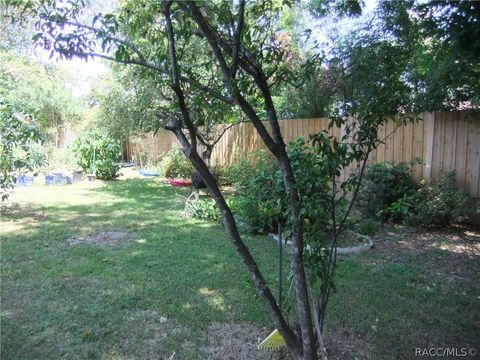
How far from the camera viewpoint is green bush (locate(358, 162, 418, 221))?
624 centimetres

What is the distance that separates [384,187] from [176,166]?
7.46 metres

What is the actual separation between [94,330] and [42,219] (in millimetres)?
4412

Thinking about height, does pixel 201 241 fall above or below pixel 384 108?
below

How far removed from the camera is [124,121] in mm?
12477

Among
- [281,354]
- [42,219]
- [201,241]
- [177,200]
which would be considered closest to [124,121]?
[177,200]

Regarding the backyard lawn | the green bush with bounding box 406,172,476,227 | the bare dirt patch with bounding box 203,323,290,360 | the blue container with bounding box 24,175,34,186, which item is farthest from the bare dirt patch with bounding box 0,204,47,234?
the green bush with bounding box 406,172,476,227

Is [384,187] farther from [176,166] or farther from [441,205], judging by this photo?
[176,166]

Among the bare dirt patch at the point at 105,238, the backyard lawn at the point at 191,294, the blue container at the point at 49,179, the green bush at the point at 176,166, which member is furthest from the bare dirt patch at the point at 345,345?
the blue container at the point at 49,179

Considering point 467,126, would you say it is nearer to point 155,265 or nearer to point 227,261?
point 227,261

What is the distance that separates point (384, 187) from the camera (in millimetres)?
6297

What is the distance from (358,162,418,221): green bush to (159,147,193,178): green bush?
610 centimetres

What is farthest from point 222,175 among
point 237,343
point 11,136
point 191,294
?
point 237,343

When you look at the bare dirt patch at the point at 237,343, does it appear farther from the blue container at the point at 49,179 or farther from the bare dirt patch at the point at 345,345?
the blue container at the point at 49,179

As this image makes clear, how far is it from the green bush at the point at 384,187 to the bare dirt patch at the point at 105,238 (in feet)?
12.0
